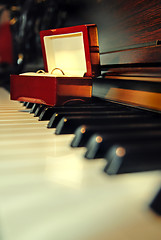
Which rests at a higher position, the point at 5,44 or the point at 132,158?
the point at 5,44

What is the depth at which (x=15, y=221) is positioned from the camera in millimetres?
319

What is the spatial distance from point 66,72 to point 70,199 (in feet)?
3.73

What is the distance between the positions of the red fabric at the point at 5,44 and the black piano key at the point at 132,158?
8423 mm

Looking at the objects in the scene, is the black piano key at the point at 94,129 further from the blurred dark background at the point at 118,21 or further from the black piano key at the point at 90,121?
the blurred dark background at the point at 118,21

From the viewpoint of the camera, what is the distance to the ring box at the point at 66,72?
41.8 inches

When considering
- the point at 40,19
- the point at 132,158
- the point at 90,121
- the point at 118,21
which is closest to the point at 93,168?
the point at 132,158

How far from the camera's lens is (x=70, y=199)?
1.23 feet

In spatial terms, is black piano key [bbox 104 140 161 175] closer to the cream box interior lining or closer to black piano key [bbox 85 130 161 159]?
black piano key [bbox 85 130 161 159]

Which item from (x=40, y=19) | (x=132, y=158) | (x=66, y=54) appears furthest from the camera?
(x=40, y=19)

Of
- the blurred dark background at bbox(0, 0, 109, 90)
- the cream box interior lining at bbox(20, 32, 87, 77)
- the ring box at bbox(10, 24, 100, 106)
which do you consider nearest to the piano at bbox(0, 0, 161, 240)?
the ring box at bbox(10, 24, 100, 106)

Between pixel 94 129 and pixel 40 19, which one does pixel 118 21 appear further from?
pixel 40 19

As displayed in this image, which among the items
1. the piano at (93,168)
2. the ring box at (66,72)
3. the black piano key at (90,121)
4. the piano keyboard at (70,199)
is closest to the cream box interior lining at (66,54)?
the ring box at (66,72)

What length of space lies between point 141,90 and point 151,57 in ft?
0.37

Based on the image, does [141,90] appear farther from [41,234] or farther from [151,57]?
[41,234]
